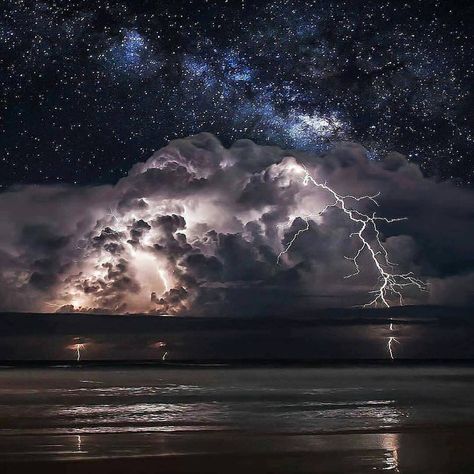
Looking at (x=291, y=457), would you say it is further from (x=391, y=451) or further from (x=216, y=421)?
(x=216, y=421)

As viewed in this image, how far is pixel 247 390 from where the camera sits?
3030 centimetres

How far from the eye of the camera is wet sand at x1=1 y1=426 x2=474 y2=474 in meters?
11.0

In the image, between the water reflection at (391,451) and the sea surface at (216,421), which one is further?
the sea surface at (216,421)

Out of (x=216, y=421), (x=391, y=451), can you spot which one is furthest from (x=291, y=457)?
(x=216, y=421)

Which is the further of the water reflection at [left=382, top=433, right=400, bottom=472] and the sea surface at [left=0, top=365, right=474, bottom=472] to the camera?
the sea surface at [left=0, top=365, right=474, bottom=472]

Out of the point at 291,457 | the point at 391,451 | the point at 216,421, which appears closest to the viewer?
the point at 291,457

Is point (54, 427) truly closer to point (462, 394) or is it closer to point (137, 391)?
point (137, 391)

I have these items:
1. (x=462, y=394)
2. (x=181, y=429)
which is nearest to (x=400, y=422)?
(x=181, y=429)

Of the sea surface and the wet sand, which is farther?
the sea surface

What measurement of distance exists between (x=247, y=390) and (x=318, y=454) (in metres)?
18.2

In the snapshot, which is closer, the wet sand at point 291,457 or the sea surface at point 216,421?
the wet sand at point 291,457

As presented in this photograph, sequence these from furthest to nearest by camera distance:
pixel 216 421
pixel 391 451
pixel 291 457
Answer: pixel 216 421, pixel 391 451, pixel 291 457

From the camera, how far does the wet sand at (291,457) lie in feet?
36.1

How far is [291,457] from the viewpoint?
12.0 metres
